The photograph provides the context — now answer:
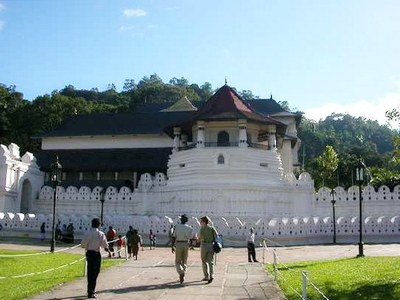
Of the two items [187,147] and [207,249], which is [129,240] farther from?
[187,147]

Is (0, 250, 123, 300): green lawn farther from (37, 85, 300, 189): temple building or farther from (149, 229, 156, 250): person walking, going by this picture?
(37, 85, 300, 189): temple building

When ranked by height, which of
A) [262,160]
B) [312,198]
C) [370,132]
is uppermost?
[370,132]

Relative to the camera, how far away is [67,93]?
4309 inches

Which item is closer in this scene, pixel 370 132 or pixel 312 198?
pixel 312 198

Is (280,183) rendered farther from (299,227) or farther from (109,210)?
(109,210)

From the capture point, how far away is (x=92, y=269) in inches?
391

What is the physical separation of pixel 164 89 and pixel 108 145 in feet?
198

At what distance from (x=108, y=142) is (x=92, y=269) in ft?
127

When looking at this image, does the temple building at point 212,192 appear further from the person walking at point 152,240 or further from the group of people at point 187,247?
the group of people at point 187,247

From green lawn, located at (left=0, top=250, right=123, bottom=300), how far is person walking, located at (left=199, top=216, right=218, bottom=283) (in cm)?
291

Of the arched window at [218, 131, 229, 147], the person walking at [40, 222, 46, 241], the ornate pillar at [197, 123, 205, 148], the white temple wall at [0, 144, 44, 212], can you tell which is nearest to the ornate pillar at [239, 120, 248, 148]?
the arched window at [218, 131, 229, 147]

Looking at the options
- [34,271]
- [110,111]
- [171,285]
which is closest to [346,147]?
[110,111]

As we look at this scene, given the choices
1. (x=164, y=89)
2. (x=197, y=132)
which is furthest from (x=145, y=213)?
(x=164, y=89)

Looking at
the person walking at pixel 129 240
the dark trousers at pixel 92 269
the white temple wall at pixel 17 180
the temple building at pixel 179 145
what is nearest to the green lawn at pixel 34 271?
the dark trousers at pixel 92 269
